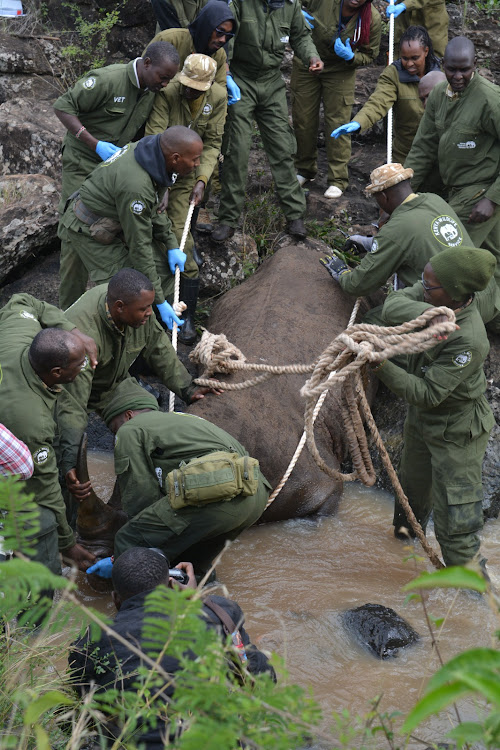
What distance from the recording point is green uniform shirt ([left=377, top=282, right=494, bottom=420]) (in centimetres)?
401

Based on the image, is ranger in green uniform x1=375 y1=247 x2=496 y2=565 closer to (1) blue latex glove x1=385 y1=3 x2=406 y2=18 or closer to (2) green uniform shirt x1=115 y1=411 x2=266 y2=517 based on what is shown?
(2) green uniform shirt x1=115 y1=411 x2=266 y2=517

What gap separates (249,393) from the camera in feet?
16.8

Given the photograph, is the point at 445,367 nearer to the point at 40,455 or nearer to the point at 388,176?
the point at 388,176

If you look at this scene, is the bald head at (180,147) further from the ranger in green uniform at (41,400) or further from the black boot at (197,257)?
the ranger in green uniform at (41,400)

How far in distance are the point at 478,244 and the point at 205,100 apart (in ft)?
7.13

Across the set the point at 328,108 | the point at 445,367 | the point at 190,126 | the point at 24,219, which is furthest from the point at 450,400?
the point at 24,219

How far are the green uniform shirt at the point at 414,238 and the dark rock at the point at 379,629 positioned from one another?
2.03 metres

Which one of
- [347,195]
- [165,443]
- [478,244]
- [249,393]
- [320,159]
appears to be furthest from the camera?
[320,159]

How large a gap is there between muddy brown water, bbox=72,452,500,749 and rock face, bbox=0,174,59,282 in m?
2.04

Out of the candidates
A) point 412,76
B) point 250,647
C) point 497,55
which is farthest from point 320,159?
point 250,647

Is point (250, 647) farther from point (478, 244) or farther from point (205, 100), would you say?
point (205, 100)

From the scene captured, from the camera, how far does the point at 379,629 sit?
4.06 metres

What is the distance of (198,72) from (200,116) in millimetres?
439

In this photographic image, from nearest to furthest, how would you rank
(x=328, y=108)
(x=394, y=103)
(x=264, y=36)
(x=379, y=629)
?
(x=379, y=629) < (x=264, y=36) < (x=394, y=103) < (x=328, y=108)
